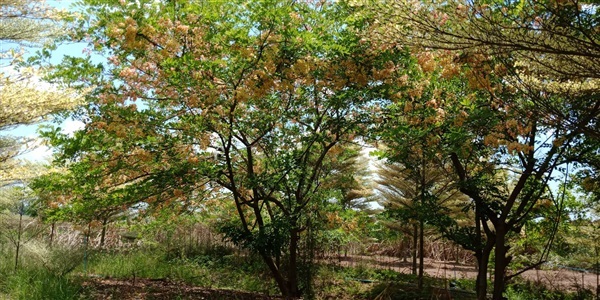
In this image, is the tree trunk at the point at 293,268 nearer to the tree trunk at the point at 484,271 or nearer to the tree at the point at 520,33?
the tree trunk at the point at 484,271

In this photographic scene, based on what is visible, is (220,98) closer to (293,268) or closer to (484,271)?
(293,268)

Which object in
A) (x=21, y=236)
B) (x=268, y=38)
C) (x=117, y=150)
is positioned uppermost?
(x=268, y=38)

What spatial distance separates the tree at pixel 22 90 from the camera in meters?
5.70

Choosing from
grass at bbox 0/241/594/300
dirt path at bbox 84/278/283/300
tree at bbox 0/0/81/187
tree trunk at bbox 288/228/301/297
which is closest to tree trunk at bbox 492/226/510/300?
grass at bbox 0/241/594/300

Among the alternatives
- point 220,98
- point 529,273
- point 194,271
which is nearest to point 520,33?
point 220,98

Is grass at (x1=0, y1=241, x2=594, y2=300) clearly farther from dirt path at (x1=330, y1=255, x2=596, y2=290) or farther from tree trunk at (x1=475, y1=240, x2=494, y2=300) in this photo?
dirt path at (x1=330, y1=255, x2=596, y2=290)

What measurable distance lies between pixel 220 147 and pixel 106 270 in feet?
14.1

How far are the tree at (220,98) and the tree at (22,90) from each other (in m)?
0.75

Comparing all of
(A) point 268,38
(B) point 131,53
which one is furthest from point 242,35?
(B) point 131,53

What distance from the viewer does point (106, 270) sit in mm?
8586

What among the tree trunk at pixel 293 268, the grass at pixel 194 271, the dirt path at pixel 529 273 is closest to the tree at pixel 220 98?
the tree trunk at pixel 293 268

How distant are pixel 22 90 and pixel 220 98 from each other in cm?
299

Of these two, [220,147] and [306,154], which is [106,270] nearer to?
[220,147]

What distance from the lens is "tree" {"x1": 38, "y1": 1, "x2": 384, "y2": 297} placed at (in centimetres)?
463
